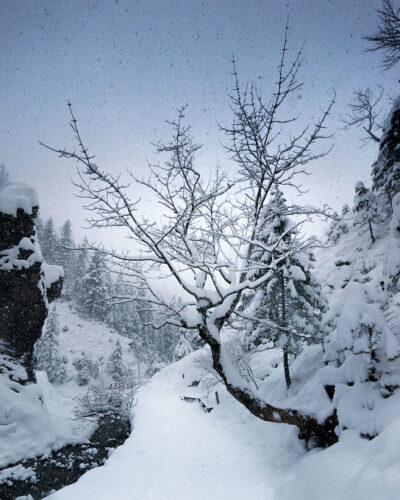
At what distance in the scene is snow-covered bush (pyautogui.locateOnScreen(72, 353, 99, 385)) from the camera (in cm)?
3112

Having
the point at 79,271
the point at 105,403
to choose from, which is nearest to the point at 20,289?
the point at 105,403

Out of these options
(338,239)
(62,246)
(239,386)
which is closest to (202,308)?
(239,386)

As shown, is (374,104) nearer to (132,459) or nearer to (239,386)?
(239,386)

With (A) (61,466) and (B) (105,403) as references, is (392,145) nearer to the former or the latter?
(A) (61,466)

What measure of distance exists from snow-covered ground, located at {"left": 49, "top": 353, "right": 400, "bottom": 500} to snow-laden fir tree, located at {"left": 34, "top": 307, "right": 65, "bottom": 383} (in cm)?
2281

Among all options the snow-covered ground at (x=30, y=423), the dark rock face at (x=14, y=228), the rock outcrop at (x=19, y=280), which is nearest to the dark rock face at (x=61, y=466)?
the snow-covered ground at (x=30, y=423)

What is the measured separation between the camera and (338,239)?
129 feet

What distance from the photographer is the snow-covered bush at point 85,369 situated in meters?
31.1

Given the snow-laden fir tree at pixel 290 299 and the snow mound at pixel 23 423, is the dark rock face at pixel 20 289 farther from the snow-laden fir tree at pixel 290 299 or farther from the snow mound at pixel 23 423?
the snow-laden fir tree at pixel 290 299

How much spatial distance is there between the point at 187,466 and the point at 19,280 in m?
12.5

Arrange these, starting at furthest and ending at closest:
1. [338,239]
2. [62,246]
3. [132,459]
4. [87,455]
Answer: [338,239] < [87,455] < [132,459] < [62,246]

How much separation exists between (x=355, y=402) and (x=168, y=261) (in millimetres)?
4996

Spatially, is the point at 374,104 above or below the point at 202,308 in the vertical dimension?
above

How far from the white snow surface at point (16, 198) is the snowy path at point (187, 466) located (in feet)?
44.0
